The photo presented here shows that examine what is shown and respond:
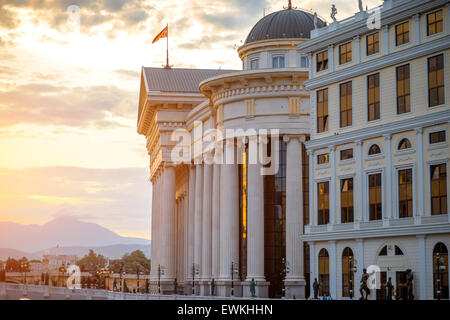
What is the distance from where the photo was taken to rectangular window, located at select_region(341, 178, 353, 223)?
71.4 metres

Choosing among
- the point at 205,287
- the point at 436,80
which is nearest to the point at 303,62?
the point at 205,287

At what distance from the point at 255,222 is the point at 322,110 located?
20611mm

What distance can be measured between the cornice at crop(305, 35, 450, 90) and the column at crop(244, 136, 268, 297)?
18105 millimetres

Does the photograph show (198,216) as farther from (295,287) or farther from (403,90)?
(403,90)

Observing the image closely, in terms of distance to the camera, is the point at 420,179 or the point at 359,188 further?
the point at 359,188

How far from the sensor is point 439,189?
63.9 meters

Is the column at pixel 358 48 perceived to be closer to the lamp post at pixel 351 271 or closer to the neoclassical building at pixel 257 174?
the lamp post at pixel 351 271

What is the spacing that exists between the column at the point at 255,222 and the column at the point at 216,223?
6660mm

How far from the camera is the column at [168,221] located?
118m

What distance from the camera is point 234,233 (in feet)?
311

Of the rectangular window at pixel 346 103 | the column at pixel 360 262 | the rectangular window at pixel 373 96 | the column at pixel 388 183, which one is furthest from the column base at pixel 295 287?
the rectangular window at pixel 373 96

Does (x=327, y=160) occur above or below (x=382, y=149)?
below
